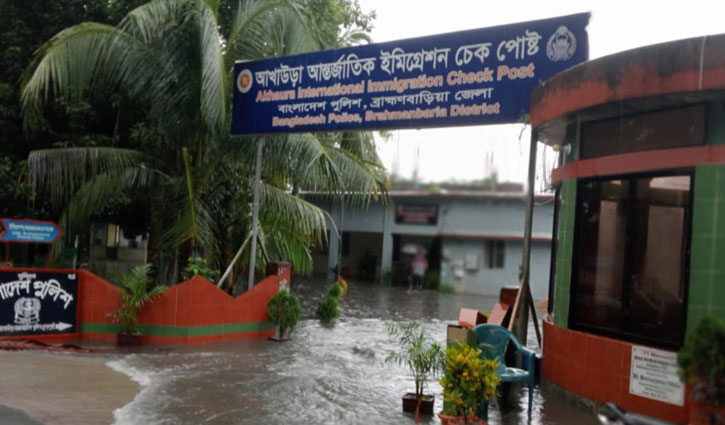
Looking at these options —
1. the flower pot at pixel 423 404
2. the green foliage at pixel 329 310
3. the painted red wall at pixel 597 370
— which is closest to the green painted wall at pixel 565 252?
the painted red wall at pixel 597 370

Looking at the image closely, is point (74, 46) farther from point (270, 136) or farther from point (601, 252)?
point (601, 252)

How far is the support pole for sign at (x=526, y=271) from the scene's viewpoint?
9036mm

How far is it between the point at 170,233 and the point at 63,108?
5.39 metres

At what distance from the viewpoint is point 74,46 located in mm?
12219

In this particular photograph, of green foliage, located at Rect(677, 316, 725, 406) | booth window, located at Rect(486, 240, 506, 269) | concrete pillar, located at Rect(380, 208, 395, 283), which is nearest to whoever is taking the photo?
green foliage, located at Rect(677, 316, 725, 406)

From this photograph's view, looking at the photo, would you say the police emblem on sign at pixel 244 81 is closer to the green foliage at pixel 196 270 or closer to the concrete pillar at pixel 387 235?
the green foliage at pixel 196 270

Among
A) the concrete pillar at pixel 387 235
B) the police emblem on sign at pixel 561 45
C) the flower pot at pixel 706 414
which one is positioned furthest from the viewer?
the concrete pillar at pixel 387 235

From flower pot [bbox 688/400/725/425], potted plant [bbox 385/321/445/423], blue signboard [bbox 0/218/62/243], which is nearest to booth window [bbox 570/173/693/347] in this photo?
flower pot [bbox 688/400/725/425]

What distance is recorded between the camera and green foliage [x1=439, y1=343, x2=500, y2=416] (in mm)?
6398

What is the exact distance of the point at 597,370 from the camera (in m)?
7.35

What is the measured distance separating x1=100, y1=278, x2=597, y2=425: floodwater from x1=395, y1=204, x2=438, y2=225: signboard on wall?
16.5ft

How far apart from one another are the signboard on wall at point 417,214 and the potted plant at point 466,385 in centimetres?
1186

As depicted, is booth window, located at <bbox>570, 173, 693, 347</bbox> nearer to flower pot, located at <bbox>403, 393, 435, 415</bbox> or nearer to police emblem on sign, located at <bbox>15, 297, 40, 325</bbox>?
flower pot, located at <bbox>403, 393, 435, 415</bbox>

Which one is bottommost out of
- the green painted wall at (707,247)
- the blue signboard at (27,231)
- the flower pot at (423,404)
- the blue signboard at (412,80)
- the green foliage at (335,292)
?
the flower pot at (423,404)
